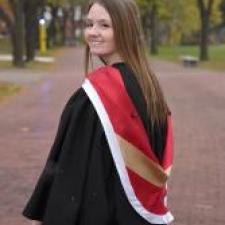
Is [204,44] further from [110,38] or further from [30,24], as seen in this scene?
[110,38]

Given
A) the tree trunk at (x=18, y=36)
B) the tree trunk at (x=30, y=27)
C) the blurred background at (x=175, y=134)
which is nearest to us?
the blurred background at (x=175, y=134)

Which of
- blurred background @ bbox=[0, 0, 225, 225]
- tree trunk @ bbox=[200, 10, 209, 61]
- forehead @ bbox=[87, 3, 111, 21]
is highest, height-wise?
forehead @ bbox=[87, 3, 111, 21]

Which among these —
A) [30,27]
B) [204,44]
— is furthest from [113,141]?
[204,44]

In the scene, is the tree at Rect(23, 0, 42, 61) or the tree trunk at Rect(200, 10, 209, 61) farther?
the tree trunk at Rect(200, 10, 209, 61)

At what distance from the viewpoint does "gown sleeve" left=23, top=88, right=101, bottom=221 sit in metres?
3.14

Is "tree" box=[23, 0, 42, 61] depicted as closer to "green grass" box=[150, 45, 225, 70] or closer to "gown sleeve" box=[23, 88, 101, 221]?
"green grass" box=[150, 45, 225, 70]

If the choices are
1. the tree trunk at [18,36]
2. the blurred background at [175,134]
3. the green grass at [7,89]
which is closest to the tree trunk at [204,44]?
the blurred background at [175,134]

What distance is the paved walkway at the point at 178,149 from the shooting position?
7.84 m

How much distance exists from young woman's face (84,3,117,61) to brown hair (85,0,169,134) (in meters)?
0.02

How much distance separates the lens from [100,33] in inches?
126

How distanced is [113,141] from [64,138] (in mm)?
205

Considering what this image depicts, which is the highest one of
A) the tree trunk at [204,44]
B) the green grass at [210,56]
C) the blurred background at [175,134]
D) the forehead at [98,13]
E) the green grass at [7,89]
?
the forehead at [98,13]

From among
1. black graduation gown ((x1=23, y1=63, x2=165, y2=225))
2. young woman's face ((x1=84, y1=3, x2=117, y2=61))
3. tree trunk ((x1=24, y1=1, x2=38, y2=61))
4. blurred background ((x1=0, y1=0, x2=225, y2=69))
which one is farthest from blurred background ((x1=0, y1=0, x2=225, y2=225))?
tree trunk ((x1=24, y1=1, x2=38, y2=61))

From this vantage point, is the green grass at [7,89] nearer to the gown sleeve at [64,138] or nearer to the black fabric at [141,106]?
the gown sleeve at [64,138]
